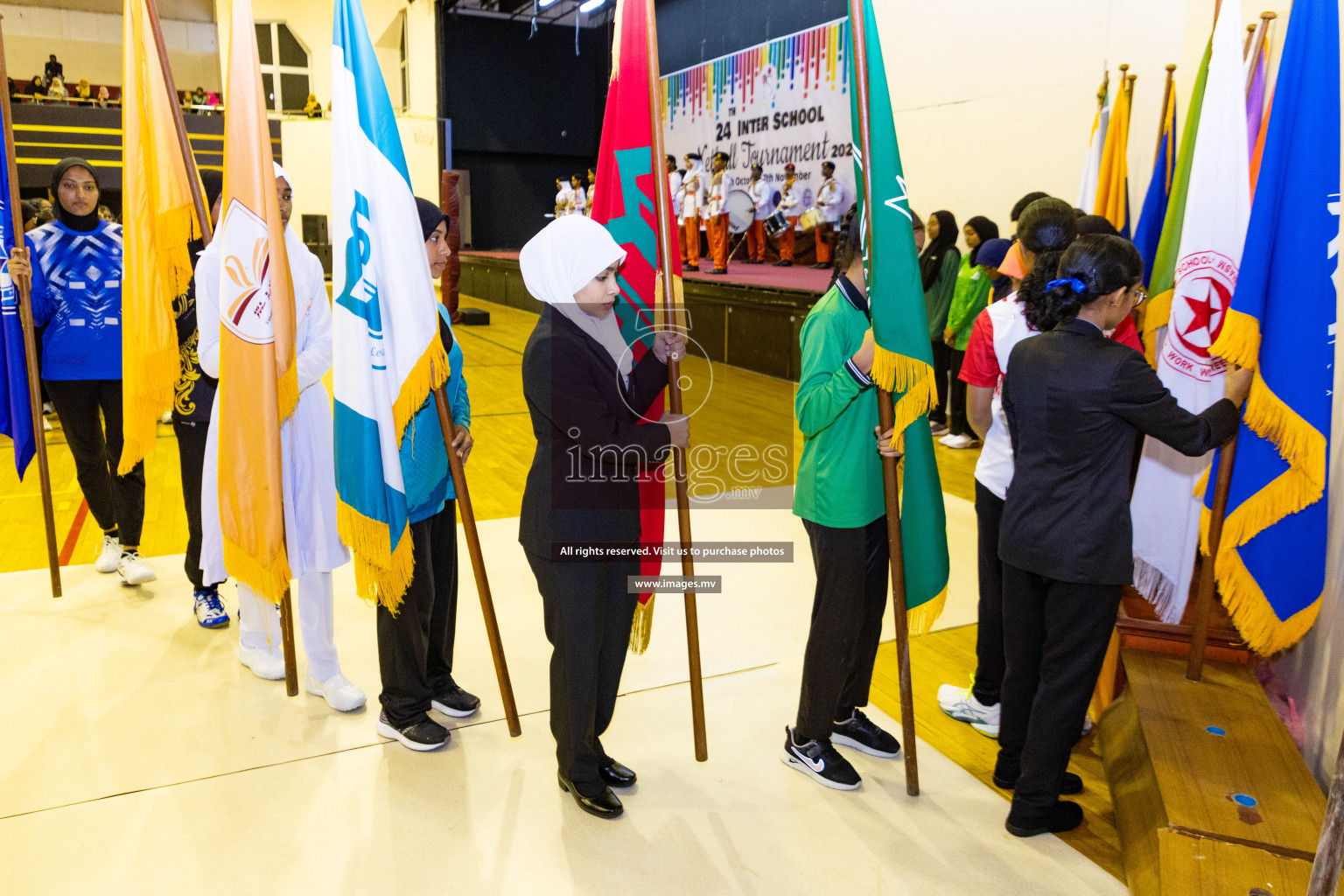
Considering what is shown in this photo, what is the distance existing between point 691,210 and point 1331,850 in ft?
37.7

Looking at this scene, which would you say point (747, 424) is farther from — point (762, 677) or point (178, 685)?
Answer: point (178, 685)

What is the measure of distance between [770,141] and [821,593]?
11077mm

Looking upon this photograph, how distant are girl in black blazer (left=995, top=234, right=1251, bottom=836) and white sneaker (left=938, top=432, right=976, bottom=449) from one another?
3786mm

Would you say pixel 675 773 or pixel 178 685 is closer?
pixel 675 773

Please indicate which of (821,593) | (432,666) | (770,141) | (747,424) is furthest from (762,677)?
(770,141)

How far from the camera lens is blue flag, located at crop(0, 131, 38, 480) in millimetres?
3211

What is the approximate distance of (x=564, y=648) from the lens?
2.01 metres

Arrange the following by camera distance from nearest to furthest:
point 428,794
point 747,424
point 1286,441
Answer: point 1286,441 < point 428,794 < point 747,424

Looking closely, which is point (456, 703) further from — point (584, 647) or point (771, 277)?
point (771, 277)

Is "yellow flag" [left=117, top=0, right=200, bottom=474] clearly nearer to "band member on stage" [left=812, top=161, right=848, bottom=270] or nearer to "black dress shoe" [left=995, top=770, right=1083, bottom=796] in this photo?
"black dress shoe" [left=995, top=770, right=1083, bottom=796]

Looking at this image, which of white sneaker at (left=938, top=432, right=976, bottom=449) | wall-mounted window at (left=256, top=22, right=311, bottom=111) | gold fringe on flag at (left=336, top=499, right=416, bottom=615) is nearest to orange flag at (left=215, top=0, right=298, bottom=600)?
gold fringe on flag at (left=336, top=499, right=416, bottom=615)

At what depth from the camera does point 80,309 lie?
3346mm

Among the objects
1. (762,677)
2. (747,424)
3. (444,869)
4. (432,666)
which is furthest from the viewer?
(747,424)

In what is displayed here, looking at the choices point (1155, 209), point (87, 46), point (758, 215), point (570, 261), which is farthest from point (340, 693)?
point (87, 46)
